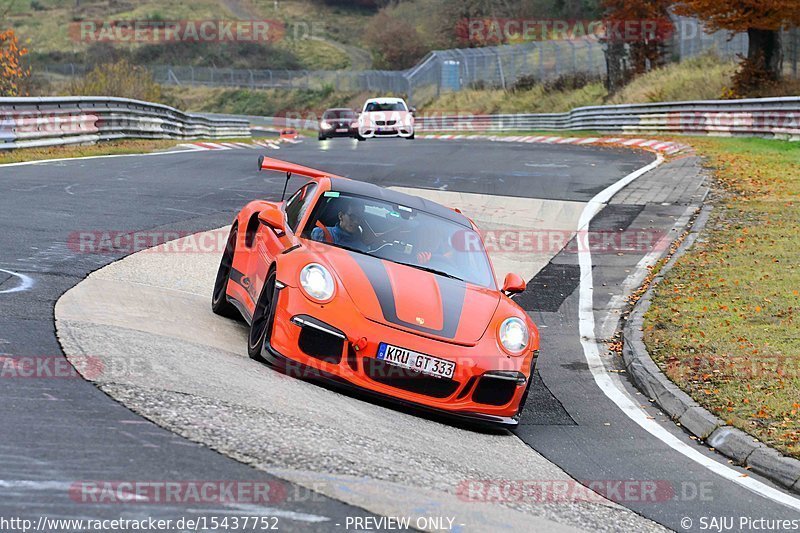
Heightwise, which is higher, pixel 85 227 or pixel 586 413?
pixel 85 227

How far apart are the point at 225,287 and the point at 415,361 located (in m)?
2.72

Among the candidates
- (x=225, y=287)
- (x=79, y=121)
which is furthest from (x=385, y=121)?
(x=225, y=287)

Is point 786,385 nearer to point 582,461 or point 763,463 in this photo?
point 763,463

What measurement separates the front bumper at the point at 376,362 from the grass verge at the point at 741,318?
182 cm

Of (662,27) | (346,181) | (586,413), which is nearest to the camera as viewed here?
(586,413)

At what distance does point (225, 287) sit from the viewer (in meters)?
9.33

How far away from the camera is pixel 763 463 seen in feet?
23.0

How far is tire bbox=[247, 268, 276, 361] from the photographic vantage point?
746 centimetres

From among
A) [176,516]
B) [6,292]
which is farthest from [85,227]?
[176,516]

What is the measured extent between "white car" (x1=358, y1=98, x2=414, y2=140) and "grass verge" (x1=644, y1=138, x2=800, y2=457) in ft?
74.1

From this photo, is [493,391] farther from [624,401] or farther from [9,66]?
[9,66]

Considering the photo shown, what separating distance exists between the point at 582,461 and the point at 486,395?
789 mm

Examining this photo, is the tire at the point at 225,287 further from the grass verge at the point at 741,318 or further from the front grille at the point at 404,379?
the grass verge at the point at 741,318

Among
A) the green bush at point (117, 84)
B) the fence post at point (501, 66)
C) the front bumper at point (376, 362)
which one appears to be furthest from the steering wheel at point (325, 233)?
the fence post at point (501, 66)
